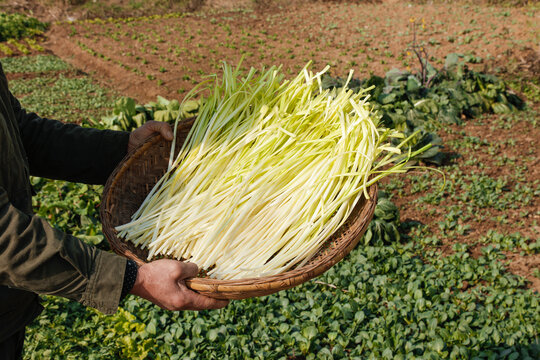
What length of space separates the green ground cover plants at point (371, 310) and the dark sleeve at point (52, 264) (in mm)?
1606

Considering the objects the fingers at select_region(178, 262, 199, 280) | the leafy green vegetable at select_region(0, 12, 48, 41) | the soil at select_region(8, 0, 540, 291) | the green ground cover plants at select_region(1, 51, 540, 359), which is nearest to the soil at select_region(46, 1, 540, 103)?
the soil at select_region(8, 0, 540, 291)

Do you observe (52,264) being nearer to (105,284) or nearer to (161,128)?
(105,284)

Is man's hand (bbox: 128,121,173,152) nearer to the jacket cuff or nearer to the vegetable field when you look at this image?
the vegetable field

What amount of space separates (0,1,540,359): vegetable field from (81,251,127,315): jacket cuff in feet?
4.03

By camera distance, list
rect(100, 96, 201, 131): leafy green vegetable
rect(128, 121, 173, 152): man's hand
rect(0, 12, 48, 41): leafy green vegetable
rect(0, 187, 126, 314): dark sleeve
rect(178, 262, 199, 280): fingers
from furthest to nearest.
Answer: rect(0, 12, 48, 41): leafy green vegetable → rect(100, 96, 201, 131): leafy green vegetable → rect(128, 121, 173, 152): man's hand → rect(178, 262, 199, 280): fingers → rect(0, 187, 126, 314): dark sleeve

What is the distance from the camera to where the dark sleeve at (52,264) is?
51.5 inches

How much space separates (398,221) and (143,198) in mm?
2920

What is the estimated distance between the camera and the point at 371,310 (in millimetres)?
3307

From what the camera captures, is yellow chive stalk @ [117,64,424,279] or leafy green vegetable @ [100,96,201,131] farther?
leafy green vegetable @ [100,96,201,131]

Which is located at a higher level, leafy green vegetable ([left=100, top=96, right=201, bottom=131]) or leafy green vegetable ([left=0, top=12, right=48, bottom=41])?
leafy green vegetable ([left=100, top=96, right=201, bottom=131])

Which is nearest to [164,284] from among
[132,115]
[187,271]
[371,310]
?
[187,271]

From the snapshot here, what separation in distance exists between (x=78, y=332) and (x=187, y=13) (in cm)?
1736

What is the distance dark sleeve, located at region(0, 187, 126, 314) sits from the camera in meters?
1.31

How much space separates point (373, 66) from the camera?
33.4 feet
